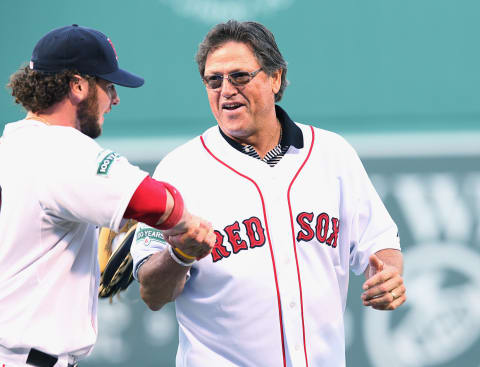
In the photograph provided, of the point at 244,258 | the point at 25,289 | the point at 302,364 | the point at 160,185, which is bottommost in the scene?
the point at 302,364

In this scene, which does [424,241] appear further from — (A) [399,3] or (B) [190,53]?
(B) [190,53]

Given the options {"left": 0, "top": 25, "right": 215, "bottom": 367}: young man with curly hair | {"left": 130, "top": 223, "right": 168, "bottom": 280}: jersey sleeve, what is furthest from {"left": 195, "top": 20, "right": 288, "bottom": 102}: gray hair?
{"left": 130, "top": 223, "right": 168, "bottom": 280}: jersey sleeve

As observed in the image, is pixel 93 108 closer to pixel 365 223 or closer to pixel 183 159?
pixel 183 159

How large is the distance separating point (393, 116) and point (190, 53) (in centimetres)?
120

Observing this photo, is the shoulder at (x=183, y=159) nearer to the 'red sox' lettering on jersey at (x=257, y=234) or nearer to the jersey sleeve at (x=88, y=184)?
the 'red sox' lettering on jersey at (x=257, y=234)

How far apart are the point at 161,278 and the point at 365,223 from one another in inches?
29.1

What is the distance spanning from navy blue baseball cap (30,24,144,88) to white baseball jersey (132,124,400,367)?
39 cm

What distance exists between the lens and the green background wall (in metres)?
3.84

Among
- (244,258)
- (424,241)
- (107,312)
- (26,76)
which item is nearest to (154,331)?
(107,312)

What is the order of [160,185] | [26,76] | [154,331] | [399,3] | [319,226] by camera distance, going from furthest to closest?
[399,3], [154,331], [319,226], [26,76], [160,185]

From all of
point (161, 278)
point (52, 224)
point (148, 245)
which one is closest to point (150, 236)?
point (148, 245)

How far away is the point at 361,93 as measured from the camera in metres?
4.06

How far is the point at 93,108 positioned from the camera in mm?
2121

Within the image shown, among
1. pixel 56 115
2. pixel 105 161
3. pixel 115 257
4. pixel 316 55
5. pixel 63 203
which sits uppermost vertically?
pixel 316 55
